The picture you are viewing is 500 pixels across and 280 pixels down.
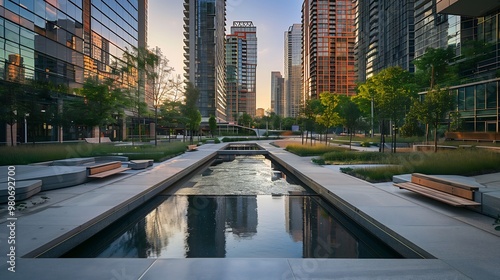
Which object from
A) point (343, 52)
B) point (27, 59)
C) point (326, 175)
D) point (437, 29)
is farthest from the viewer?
point (343, 52)

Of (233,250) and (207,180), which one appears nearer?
(233,250)

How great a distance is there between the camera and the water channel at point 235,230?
217 inches

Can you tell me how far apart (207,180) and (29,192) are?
269 inches

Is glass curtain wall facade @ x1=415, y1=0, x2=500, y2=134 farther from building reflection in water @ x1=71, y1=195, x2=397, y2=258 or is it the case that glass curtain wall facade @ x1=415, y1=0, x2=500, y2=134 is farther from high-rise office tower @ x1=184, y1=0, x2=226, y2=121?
high-rise office tower @ x1=184, y1=0, x2=226, y2=121

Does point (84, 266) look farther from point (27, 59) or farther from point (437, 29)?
point (437, 29)

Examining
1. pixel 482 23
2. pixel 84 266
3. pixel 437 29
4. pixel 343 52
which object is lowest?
pixel 84 266

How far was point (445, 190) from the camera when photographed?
7.76m

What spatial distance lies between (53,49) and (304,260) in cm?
3652

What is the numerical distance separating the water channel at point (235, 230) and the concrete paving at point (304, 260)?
37 centimetres

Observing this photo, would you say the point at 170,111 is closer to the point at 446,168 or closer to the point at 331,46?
the point at 446,168

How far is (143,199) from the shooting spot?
29.5 ft

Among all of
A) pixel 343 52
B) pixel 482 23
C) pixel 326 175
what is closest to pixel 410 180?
pixel 326 175

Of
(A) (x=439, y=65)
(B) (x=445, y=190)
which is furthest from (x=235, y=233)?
(A) (x=439, y=65)

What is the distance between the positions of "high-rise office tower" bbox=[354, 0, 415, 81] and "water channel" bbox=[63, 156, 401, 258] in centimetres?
8544
